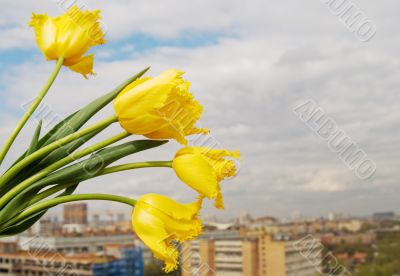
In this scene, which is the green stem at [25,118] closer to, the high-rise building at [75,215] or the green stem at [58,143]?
the green stem at [58,143]

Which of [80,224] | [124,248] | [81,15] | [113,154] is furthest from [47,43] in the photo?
[80,224]

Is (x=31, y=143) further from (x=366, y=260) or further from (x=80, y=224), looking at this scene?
(x=80, y=224)

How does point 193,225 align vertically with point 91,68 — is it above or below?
below

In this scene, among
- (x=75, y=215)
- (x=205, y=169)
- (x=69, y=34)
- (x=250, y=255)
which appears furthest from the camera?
(x=75, y=215)

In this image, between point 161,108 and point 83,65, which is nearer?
point 161,108

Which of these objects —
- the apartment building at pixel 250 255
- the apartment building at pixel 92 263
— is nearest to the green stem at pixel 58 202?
the apartment building at pixel 92 263

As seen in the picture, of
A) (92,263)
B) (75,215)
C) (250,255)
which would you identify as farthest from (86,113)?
(75,215)

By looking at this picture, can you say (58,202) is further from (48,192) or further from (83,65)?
(83,65)
